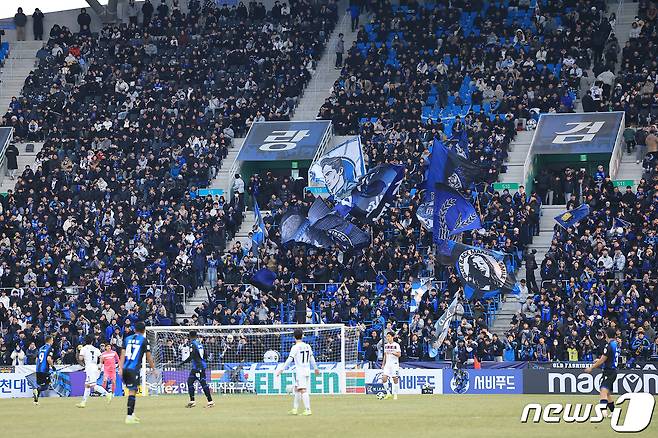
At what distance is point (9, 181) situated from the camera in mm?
60812

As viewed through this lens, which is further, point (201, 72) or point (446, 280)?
point (201, 72)

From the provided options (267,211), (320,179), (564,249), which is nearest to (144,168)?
(267,211)

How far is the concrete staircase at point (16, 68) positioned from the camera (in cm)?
6700

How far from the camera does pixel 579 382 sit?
131ft

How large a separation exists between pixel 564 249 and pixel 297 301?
9433 millimetres

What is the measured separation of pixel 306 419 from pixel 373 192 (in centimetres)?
2048

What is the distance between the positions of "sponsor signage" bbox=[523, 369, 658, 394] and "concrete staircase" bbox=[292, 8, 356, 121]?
76.2 feet

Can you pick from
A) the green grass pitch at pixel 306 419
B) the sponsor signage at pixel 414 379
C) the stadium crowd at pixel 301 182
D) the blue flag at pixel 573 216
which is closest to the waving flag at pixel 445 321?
the stadium crowd at pixel 301 182

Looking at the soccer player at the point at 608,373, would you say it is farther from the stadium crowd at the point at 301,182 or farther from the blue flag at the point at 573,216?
the blue flag at the point at 573,216

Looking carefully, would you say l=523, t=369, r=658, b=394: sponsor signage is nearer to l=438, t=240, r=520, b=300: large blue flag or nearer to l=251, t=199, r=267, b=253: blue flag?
l=438, t=240, r=520, b=300: large blue flag

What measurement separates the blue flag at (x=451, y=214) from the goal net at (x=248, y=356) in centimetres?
452

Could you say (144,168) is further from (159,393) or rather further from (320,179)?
(159,393)

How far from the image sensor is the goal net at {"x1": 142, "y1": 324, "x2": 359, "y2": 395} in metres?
42.6

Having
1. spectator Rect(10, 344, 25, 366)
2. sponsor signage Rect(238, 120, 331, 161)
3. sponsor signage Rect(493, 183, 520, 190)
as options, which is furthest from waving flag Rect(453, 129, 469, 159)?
spectator Rect(10, 344, 25, 366)
